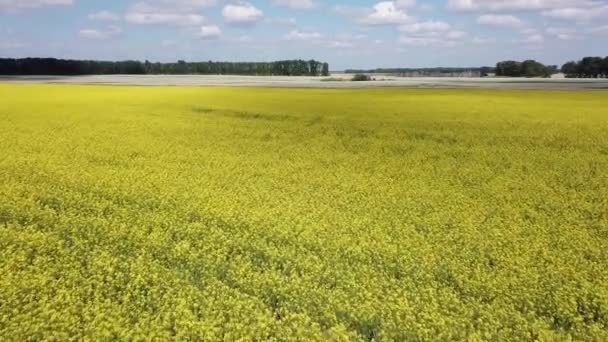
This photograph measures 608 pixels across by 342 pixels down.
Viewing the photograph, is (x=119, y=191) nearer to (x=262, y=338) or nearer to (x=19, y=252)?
(x=19, y=252)

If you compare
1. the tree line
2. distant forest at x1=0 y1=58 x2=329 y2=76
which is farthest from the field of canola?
distant forest at x1=0 y1=58 x2=329 y2=76

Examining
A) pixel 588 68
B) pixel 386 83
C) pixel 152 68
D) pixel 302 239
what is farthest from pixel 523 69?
pixel 302 239

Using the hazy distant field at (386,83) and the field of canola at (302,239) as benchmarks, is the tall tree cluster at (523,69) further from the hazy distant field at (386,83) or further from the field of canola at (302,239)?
the field of canola at (302,239)

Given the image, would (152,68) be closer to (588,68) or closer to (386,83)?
(386,83)

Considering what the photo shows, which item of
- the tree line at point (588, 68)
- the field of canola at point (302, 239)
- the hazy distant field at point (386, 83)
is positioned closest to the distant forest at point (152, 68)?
the hazy distant field at point (386, 83)

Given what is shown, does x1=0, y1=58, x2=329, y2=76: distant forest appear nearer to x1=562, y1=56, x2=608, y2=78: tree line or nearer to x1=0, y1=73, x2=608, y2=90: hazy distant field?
x1=0, y1=73, x2=608, y2=90: hazy distant field
